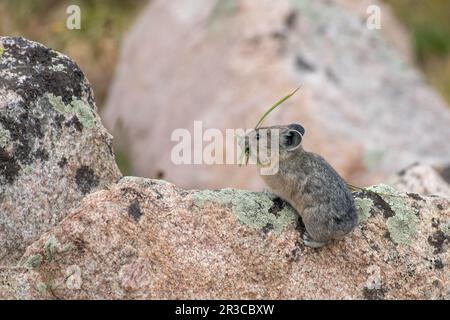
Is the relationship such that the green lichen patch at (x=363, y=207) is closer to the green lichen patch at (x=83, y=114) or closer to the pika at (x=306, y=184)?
the pika at (x=306, y=184)

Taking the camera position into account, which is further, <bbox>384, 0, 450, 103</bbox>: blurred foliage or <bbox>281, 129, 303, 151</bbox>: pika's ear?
<bbox>384, 0, 450, 103</bbox>: blurred foliage

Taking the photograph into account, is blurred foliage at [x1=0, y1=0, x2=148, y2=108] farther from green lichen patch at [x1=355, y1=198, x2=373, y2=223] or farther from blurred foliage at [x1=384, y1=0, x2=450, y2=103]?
green lichen patch at [x1=355, y1=198, x2=373, y2=223]

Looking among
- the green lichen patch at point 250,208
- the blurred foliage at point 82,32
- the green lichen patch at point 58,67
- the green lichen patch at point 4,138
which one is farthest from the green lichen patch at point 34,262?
the blurred foliage at point 82,32

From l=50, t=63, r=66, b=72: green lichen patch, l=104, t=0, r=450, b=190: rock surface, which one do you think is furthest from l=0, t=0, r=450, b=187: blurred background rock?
l=50, t=63, r=66, b=72: green lichen patch

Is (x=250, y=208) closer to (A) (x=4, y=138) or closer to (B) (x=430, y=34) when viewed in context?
(A) (x=4, y=138)

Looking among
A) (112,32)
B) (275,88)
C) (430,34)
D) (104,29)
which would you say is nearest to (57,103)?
(275,88)
